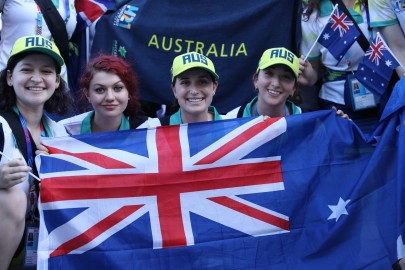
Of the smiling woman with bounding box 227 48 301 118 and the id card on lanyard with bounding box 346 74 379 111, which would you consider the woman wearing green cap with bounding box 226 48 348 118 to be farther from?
the id card on lanyard with bounding box 346 74 379 111

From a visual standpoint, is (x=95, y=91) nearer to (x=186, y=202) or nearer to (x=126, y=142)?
(x=126, y=142)

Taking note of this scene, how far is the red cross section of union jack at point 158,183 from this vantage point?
5.11 m

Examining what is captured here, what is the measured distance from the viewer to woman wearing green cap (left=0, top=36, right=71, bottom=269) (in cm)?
493

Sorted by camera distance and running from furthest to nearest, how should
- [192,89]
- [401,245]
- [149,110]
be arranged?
[149,110] < [192,89] < [401,245]

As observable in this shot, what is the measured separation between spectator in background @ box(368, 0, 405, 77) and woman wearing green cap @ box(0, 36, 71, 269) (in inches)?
93.1

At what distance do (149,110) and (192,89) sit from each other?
51.2 inches

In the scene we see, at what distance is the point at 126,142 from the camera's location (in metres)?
5.34

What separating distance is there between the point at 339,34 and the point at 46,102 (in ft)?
7.21

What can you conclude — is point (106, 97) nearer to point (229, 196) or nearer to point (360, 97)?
point (229, 196)

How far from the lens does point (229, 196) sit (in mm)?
5250

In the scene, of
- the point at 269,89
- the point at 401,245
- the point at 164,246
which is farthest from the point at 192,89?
the point at 401,245

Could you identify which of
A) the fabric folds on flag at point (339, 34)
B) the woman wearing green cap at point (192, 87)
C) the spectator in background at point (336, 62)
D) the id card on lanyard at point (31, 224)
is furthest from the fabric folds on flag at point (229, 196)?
the spectator in background at point (336, 62)

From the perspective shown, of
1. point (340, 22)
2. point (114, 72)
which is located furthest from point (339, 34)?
point (114, 72)

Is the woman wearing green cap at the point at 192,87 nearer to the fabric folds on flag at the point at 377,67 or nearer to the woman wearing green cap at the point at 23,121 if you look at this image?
the woman wearing green cap at the point at 23,121
